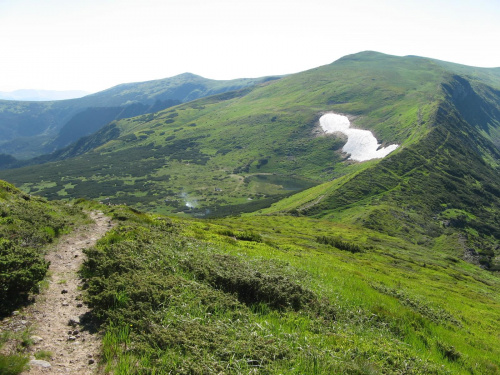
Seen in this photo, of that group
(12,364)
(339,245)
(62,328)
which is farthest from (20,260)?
(339,245)

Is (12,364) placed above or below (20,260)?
below

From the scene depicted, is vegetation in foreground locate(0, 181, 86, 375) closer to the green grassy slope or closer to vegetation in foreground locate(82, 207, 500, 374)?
vegetation in foreground locate(82, 207, 500, 374)

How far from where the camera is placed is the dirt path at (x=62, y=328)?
8.78 meters

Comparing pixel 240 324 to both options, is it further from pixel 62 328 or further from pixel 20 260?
pixel 20 260

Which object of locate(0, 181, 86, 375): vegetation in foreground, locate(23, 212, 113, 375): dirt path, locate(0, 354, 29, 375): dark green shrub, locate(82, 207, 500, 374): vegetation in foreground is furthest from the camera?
locate(82, 207, 500, 374): vegetation in foreground

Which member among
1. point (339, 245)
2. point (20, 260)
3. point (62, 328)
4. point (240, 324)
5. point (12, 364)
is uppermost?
point (20, 260)

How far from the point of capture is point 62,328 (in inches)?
413

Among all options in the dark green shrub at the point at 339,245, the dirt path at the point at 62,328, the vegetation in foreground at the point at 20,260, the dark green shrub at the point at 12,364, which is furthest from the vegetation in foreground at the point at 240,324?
the dark green shrub at the point at 339,245

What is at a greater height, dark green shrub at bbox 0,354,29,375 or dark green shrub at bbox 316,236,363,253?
dark green shrub at bbox 0,354,29,375

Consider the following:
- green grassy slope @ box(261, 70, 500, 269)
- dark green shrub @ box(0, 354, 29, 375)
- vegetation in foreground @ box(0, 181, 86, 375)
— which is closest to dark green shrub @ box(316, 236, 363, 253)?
vegetation in foreground @ box(0, 181, 86, 375)

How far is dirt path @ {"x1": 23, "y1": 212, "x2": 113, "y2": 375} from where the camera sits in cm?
878

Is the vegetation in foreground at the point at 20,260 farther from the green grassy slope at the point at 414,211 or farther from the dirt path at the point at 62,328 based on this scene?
the green grassy slope at the point at 414,211

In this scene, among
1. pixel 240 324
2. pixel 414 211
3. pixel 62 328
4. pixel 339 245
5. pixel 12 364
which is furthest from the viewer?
pixel 414 211

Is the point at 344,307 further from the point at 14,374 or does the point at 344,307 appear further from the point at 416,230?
the point at 416,230
